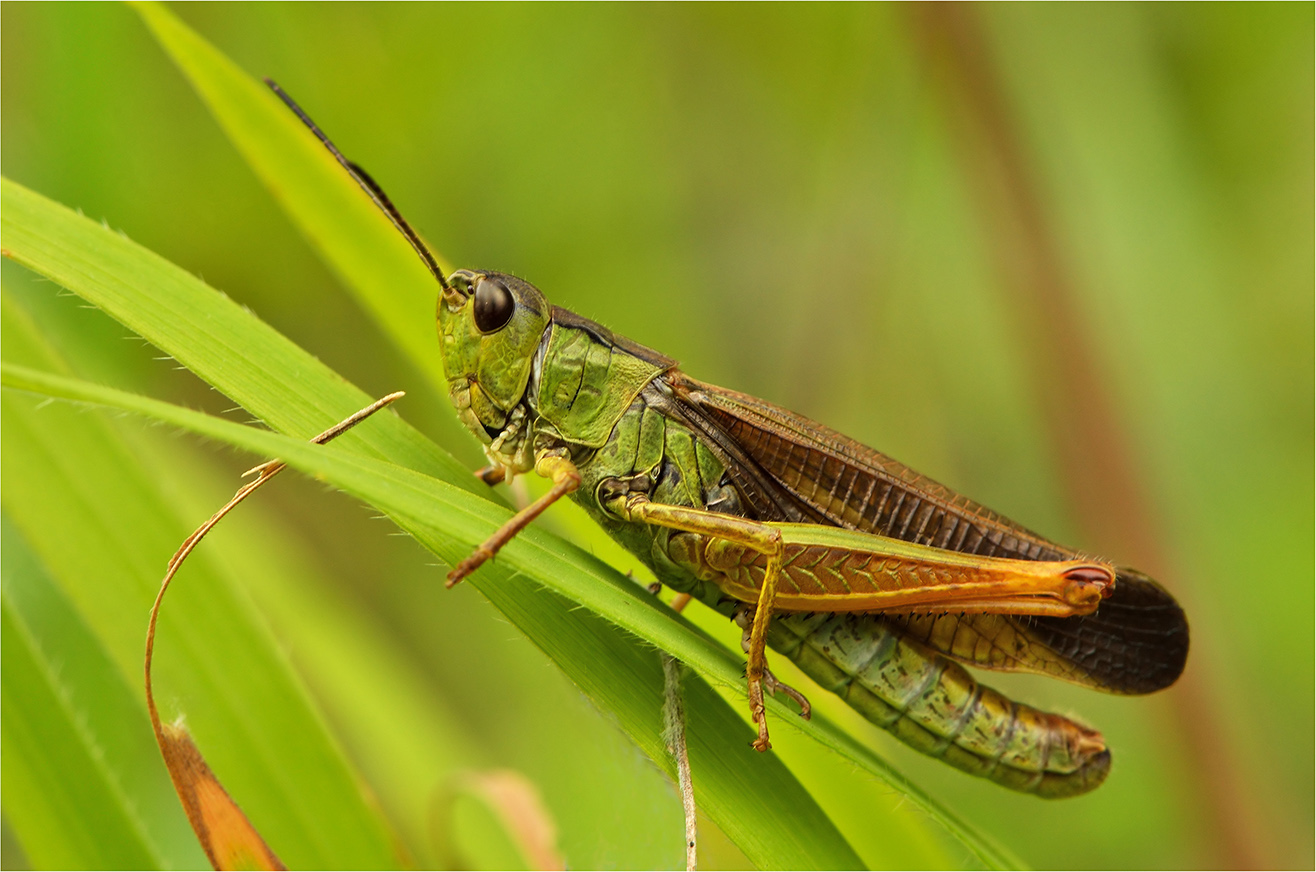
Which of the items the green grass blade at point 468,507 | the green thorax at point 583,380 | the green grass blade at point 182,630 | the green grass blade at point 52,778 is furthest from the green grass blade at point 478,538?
the green grass blade at point 52,778

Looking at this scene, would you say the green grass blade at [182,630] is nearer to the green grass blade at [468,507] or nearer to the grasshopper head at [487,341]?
the green grass blade at [468,507]

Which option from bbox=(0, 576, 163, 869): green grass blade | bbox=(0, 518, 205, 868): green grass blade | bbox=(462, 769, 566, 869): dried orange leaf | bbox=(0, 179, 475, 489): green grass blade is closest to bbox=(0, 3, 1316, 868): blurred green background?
bbox=(462, 769, 566, 869): dried orange leaf

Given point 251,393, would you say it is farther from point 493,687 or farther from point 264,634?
point 493,687

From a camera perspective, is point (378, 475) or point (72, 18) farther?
point (72, 18)

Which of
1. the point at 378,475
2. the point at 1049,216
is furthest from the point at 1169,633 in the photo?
the point at 378,475

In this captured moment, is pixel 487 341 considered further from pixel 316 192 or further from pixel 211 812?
pixel 211 812

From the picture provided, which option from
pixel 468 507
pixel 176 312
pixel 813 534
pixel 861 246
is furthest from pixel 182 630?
pixel 861 246

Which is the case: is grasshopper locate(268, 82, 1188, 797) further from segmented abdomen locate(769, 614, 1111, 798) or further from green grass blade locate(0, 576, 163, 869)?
green grass blade locate(0, 576, 163, 869)
